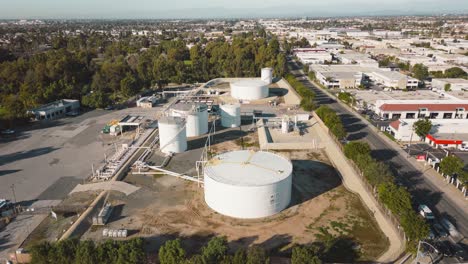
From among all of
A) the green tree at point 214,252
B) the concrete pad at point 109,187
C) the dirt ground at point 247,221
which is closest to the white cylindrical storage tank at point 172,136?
the dirt ground at point 247,221

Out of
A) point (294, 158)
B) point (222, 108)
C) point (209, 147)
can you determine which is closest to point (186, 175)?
point (209, 147)

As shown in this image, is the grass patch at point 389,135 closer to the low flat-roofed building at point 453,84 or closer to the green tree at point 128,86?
the low flat-roofed building at point 453,84

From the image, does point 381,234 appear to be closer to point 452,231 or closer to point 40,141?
point 452,231

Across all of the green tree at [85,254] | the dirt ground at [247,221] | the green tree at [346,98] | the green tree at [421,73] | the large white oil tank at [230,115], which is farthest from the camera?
the green tree at [421,73]

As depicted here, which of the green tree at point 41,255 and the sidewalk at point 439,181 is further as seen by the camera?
the sidewalk at point 439,181

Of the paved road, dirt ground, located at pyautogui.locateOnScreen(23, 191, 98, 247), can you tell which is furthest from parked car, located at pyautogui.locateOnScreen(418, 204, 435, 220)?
dirt ground, located at pyautogui.locateOnScreen(23, 191, 98, 247)
